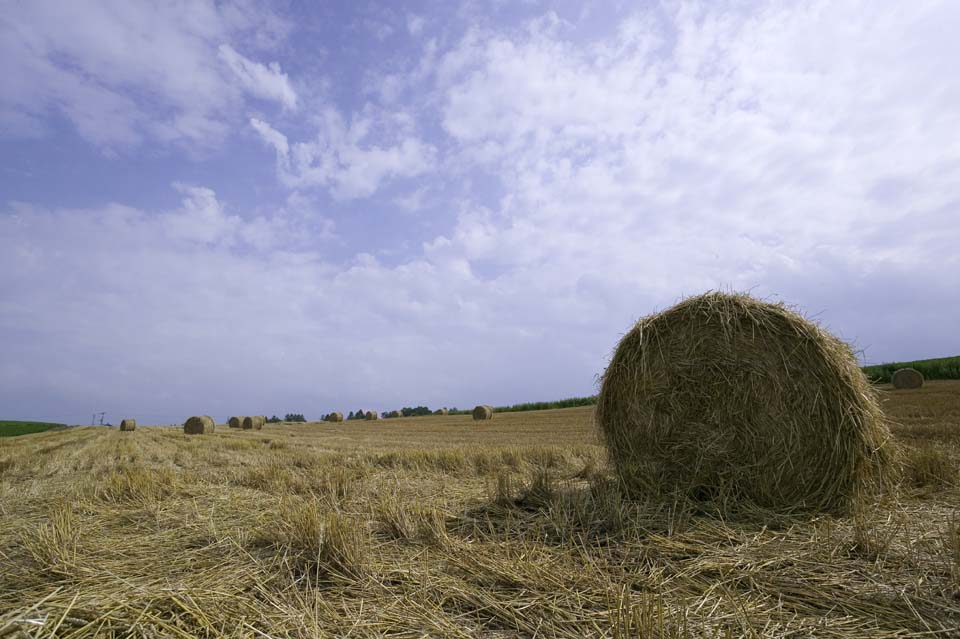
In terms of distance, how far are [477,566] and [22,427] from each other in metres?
55.1

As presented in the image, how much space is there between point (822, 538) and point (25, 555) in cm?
491

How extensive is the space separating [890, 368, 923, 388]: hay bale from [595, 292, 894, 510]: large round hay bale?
19857 millimetres

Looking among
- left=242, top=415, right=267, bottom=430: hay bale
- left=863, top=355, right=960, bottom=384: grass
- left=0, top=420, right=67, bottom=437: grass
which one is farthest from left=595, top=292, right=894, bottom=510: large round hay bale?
left=0, top=420, right=67, bottom=437: grass

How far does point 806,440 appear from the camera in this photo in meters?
4.60

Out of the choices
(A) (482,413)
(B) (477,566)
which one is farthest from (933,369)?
(B) (477,566)

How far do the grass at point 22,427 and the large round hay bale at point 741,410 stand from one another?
48482mm

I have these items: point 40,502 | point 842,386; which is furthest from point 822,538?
point 40,502

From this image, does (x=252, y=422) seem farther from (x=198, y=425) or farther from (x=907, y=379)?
(x=907, y=379)

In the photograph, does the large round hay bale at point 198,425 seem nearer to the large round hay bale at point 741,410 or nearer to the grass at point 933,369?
the large round hay bale at point 741,410

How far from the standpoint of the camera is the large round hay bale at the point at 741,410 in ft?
14.6

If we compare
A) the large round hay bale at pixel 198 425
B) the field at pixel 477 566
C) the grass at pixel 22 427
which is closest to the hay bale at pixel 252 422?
the large round hay bale at pixel 198 425

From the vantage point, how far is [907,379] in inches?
788

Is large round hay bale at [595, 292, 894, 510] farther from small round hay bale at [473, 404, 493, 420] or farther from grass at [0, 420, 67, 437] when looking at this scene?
grass at [0, 420, 67, 437]

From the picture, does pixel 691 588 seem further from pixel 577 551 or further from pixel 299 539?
pixel 299 539
